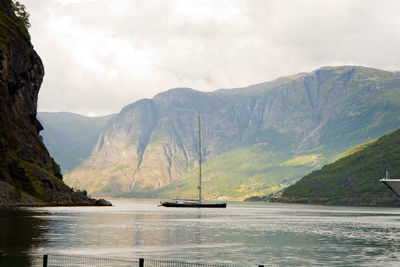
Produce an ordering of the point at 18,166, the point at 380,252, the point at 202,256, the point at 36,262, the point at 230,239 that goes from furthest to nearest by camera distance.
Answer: the point at 18,166, the point at 230,239, the point at 380,252, the point at 202,256, the point at 36,262

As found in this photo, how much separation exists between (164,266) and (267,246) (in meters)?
31.5

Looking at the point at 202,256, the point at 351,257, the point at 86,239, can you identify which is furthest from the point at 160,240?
the point at 351,257

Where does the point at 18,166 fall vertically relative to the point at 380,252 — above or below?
above

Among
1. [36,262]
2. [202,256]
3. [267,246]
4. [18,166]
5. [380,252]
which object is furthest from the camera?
[18,166]

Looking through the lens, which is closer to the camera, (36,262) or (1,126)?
(36,262)

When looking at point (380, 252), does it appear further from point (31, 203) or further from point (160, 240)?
point (31, 203)

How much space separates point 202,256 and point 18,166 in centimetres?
13855

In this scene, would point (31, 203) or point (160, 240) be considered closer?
point (160, 240)

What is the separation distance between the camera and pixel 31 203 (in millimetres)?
191375

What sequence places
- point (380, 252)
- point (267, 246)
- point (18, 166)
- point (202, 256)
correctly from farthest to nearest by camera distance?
point (18, 166) → point (267, 246) → point (380, 252) → point (202, 256)

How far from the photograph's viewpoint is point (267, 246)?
82.2m

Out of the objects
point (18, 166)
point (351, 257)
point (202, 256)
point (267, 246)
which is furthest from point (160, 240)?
point (18, 166)

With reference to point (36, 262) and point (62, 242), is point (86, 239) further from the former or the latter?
point (36, 262)

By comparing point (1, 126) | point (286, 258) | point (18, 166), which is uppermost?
point (1, 126)
